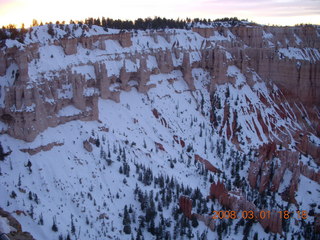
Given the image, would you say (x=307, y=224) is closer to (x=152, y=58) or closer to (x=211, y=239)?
(x=211, y=239)

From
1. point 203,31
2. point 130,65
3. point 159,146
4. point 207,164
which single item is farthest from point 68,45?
point 203,31

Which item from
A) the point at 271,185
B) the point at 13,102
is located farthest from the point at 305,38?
the point at 13,102

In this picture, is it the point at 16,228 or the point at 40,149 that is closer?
the point at 16,228

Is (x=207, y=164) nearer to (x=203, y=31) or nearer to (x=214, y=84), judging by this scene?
(x=214, y=84)
